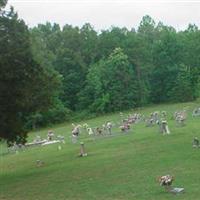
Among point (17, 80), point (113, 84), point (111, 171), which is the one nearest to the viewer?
point (111, 171)

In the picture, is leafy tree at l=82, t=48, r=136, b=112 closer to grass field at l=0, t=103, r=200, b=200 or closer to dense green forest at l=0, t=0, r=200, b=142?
dense green forest at l=0, t=0, r=200, b=142

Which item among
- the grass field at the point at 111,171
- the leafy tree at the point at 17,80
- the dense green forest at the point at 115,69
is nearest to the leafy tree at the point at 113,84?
the dense green forest at the point at 115,69

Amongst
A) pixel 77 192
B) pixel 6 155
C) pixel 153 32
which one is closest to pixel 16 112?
pixel 77 192

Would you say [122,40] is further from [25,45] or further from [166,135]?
[25,45]

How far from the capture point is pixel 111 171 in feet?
95.4

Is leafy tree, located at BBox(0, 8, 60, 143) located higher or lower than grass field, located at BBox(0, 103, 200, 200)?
higher

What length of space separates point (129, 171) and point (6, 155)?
2442 cm

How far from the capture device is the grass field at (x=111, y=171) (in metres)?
22.8

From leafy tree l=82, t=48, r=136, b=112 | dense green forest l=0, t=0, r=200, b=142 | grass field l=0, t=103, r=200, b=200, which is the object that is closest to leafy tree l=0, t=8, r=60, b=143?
grass field l=0, t=103, r=200, b=200

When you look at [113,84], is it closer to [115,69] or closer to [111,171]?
[115,69]

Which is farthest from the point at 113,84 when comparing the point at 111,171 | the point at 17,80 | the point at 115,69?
the point at 111,171

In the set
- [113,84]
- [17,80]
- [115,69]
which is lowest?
[17,80]

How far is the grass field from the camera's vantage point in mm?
22844

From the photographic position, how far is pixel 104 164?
3203 centimetres
